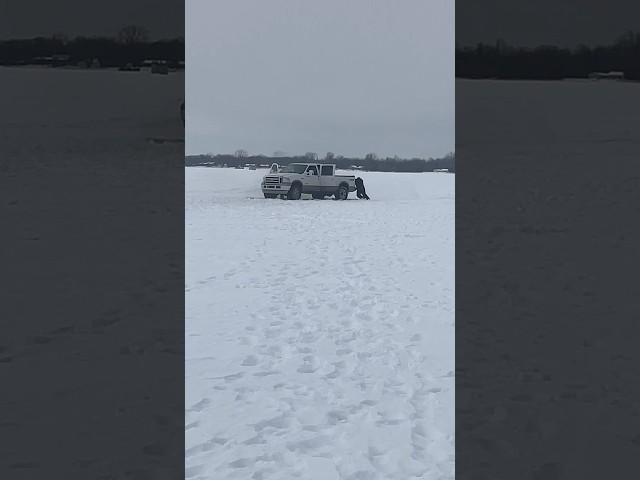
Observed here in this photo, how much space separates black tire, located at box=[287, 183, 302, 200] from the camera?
23.0 metres

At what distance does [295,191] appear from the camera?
23141 millimetres

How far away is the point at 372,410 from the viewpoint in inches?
163

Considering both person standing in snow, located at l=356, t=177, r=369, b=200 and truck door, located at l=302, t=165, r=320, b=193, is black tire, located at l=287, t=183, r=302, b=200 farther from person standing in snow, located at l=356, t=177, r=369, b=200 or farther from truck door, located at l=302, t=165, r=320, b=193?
person standing in snow, located at l=356, t=177, r=369, b=200
